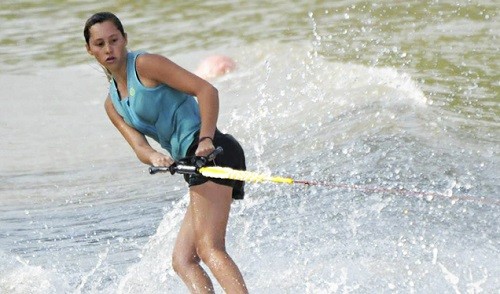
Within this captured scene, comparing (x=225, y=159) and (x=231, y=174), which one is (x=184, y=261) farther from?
(x=231, y=174)

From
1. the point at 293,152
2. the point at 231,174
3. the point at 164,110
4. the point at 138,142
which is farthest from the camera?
the point at 293,152

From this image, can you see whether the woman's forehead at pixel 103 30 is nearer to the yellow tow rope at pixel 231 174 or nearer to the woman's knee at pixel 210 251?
the yellow tow rope at pixel 231 174

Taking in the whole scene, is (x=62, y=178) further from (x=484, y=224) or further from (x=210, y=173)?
(x=210, y=173)

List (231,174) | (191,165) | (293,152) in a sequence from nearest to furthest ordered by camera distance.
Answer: (231,174), (191,165), (293,152)

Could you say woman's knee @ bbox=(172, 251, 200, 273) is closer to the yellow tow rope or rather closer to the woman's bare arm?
the woman's bare arm

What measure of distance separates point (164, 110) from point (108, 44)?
0.39 m

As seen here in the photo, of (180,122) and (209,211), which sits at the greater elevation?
(180,122)

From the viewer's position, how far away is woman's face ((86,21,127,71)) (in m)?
5.68

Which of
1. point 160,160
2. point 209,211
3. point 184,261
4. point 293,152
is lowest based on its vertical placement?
point 293,152

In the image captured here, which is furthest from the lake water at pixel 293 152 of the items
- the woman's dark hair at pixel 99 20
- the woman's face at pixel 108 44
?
the woman's dark hair at pixel 99 20

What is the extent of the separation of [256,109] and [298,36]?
3.75 meters

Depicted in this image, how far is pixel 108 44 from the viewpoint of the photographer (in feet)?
18.6

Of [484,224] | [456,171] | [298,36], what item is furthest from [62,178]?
[298,36]

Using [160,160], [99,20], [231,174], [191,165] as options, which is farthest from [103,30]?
[231,174]
